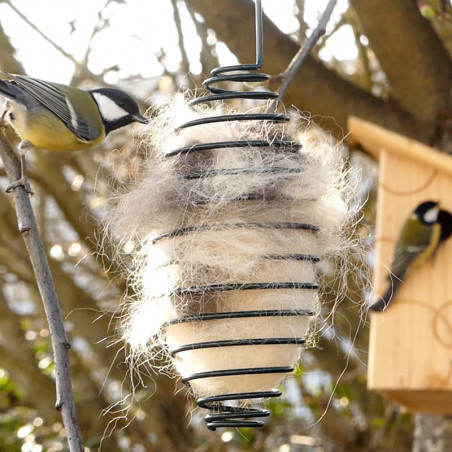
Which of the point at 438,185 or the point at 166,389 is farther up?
the point at 438,185

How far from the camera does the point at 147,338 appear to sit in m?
1.63

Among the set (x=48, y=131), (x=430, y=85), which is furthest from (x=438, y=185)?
(x=48, y=131)

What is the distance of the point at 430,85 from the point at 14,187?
2140 millimetres

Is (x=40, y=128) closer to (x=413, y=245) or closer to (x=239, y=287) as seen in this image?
(x=239, y=287)

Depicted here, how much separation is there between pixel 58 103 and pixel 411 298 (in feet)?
3.83

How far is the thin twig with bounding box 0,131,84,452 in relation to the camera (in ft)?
4.11

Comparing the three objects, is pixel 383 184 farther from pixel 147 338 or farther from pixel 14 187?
pixel 14 187

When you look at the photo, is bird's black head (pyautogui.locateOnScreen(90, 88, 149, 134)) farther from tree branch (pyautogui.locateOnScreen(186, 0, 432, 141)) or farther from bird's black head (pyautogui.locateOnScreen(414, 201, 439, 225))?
bird's black head (pyautogui.locateOnScreen(414, 201, 439, 225))

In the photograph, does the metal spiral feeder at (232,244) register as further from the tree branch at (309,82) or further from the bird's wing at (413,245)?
the tree branch at (309,82)

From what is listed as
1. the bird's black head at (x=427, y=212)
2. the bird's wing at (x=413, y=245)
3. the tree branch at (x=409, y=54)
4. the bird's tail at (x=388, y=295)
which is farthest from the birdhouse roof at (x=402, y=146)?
the tree branch at (x=409, y=54)

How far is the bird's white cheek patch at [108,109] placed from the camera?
89.7 inches

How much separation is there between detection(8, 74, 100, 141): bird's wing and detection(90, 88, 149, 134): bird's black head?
0.05 meters

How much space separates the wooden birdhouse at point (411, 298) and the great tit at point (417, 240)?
1.2 inches

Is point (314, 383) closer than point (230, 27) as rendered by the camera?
No
